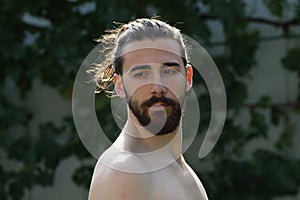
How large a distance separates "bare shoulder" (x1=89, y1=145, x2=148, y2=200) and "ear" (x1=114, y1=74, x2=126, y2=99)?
0.16 meters

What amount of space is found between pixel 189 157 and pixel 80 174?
0.83m

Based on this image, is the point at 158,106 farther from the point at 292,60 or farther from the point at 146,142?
the point at 292,60

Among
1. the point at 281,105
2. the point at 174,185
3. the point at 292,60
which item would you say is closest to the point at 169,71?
the point at 174,185

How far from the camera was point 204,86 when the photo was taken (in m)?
5.21

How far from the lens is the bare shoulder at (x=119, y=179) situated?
5.18ft

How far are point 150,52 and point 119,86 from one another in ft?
0.42

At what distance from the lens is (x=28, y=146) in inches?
214

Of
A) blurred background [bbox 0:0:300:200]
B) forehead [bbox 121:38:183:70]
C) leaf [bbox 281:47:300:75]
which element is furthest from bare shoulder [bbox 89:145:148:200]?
leaf [bbox 281:47:300:75]

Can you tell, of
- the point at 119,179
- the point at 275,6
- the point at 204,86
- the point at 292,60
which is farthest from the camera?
the point at 292,60

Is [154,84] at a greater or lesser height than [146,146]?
greater

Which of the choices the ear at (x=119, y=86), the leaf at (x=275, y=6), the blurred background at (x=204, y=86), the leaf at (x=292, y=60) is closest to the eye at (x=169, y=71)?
the ear at (x=119, y=86)

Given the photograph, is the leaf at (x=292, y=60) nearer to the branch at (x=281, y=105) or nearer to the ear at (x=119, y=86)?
the branch at (x=281, y=105)

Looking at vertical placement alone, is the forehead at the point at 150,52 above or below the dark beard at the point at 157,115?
above

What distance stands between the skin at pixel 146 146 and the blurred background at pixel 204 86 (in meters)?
3.25
